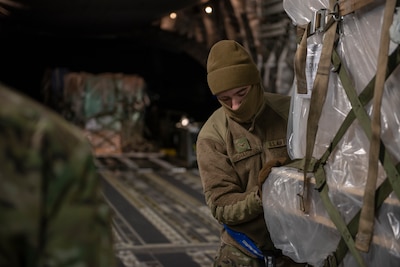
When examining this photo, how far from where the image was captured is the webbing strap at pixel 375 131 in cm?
221

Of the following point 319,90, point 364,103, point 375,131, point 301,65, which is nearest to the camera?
point 375,131

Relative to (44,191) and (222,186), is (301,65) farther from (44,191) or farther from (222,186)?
(44,191)

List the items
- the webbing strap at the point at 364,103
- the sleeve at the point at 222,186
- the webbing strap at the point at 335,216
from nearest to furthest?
the webbing strap at the point at 364,103 < the webbing strap at the point at 335,216 < the sleeve at the point at 222,186

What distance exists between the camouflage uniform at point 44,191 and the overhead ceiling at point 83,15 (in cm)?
1635

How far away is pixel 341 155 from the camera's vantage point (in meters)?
2.45

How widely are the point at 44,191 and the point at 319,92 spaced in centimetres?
154

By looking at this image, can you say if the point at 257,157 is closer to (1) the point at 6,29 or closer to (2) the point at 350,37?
(2) the point at 350,37

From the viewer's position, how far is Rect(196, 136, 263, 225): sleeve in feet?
11.3

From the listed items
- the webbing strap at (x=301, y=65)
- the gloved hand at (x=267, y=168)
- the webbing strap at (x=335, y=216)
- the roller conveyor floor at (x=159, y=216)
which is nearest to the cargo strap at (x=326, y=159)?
the webbing strap at (x=335, y=216)

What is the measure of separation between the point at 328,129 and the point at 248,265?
1.29 meters

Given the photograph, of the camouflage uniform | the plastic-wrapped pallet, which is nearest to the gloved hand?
the plastic-wrapped pallet

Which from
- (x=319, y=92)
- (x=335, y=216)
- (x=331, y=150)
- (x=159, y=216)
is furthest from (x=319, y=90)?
(x=159, y=216)

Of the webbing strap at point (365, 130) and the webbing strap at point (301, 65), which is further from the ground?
the webbing strap at point (301, 65)

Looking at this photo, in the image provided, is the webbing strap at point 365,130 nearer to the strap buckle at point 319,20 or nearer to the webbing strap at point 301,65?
the strap buckle at point 319,20
